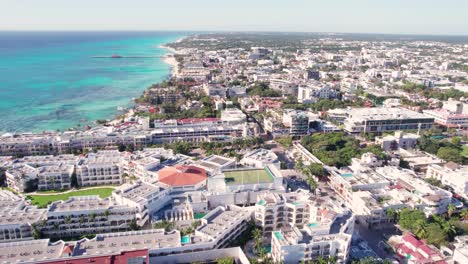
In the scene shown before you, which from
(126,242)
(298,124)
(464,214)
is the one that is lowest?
(464,214)

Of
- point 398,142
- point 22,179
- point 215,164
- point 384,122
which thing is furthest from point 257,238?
point 384,122

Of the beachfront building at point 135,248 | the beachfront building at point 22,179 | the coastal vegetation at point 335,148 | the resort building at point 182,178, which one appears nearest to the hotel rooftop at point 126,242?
the beachfront building at point 135,248

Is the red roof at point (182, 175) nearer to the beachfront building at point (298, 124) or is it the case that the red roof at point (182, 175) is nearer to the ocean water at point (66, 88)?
the beachfront building at point (298, 124)

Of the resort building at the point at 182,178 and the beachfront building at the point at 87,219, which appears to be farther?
the resort building at the point at 182,178

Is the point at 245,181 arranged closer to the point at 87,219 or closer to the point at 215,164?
the point at 215,164

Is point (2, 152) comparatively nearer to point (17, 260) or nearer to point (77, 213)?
point (77, 213)

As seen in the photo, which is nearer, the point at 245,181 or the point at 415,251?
the point at 415,251

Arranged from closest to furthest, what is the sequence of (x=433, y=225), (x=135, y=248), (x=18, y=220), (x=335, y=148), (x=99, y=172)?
1. (x=135, y=248)
2. (x=18, y=220)
3. (x=433, y=225)
4. (x=99, y=172)
5. (x=335, y=148)
